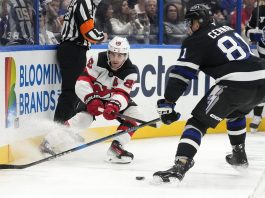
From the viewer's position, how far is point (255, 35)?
24.7 ft

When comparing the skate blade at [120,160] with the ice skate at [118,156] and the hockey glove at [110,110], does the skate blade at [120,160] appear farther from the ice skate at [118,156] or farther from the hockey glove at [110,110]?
the hockey glove at [110,110]

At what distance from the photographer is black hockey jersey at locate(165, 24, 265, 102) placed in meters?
4.52

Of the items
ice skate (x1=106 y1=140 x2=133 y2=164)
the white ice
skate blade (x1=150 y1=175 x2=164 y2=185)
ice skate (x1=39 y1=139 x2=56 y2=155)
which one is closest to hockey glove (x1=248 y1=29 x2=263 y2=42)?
the white ice

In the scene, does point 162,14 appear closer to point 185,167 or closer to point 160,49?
point 160,49

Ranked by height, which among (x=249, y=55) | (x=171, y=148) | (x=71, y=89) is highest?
(x=249, y=55)

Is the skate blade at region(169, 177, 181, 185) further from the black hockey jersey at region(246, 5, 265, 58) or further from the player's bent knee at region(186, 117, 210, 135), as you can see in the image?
the black hockey jersey at region(246, 5, 265, 58)

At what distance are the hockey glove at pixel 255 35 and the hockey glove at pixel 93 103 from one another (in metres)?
2.57

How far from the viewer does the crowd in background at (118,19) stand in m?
5.59

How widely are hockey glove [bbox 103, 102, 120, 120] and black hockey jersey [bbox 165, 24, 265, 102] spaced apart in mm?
789

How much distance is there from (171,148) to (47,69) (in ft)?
4.03

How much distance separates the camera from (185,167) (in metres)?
4.57

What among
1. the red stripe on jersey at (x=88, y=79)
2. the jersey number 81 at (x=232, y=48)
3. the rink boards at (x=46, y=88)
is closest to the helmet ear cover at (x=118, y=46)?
the red stripe on jersey at (x=88, y=79)

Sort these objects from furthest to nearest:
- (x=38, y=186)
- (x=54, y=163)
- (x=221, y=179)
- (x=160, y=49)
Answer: (x=160, y=49) → (x=54, y=163) → (x=221, y=179) → (x=38, y=186)

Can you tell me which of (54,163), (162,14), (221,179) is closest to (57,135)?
(54,163)
